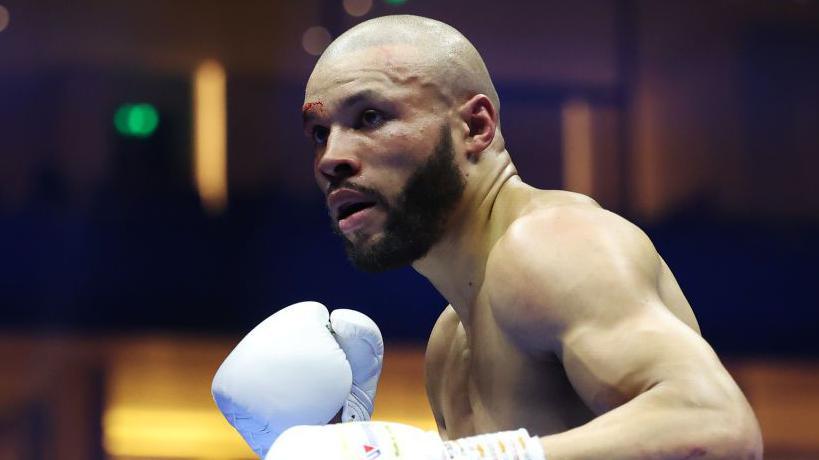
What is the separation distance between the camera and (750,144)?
5.17m

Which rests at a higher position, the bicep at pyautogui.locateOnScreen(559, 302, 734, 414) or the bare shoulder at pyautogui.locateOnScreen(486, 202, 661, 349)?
Result: the bare shoulder at pyautogui.locateOnScreen(486, 202, 661, 349)

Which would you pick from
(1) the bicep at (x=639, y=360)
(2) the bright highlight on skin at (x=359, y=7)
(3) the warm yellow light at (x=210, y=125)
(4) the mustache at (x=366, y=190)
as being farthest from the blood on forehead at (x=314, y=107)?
(2) the bright highlight on skin at (x=359, y=7)

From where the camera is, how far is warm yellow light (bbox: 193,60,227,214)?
5.07 m

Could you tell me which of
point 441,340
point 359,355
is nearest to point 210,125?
point 441,340

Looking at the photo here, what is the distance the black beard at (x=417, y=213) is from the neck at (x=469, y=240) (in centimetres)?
3

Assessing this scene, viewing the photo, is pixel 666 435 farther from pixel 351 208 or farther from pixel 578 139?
pixel 578 139

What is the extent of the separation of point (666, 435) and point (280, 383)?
640 millimetres

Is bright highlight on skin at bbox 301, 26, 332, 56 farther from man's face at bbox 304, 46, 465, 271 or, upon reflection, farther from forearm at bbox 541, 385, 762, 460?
forearm at bbox 541, 385, 762, 460

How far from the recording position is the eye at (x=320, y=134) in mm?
1737

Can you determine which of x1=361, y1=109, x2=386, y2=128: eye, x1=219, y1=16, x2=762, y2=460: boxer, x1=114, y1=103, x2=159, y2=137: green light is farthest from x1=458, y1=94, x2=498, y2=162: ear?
x1=114, y1=103, x2=159, y2=137: green light

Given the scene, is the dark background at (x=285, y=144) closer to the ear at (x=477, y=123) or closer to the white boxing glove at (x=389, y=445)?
the ear at (x=477, y=123)

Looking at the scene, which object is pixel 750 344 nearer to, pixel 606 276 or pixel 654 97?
pixel 654 97

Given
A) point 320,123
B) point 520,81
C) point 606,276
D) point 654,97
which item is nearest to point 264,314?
point 520,81

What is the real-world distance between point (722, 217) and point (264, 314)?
217cm
